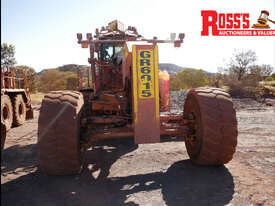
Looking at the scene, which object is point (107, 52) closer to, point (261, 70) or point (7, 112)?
point (7, 112)

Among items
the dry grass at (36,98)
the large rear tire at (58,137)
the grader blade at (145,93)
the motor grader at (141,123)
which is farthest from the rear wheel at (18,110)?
the dry grass at (36,98)

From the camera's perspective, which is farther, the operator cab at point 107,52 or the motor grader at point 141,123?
the operator cab at point 107,52

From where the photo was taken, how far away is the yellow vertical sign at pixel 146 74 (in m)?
3.45

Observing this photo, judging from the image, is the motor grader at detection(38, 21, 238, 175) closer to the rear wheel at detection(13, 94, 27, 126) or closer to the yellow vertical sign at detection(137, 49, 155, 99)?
the yellow vertical sign at detection(137, 49, 155, 99)

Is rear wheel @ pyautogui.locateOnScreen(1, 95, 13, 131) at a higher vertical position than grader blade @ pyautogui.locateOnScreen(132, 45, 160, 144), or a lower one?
lower

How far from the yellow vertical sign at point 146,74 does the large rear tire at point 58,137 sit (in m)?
1.06

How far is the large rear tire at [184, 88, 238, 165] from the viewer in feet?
11.5

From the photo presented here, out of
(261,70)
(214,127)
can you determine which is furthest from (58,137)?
(261,70)

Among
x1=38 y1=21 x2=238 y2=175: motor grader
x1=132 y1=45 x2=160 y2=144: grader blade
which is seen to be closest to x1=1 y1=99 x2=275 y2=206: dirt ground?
x1=38 y1=21 x2=238 y2=175: motor grader

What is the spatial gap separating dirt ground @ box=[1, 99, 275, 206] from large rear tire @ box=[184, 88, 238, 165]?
1.00 ft

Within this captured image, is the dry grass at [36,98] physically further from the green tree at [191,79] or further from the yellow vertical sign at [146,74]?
the yellow vertical sign at [146,74]

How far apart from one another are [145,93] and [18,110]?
27.5 ft

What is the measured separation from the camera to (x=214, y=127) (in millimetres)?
3521

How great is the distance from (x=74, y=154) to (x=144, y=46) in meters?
1.93
